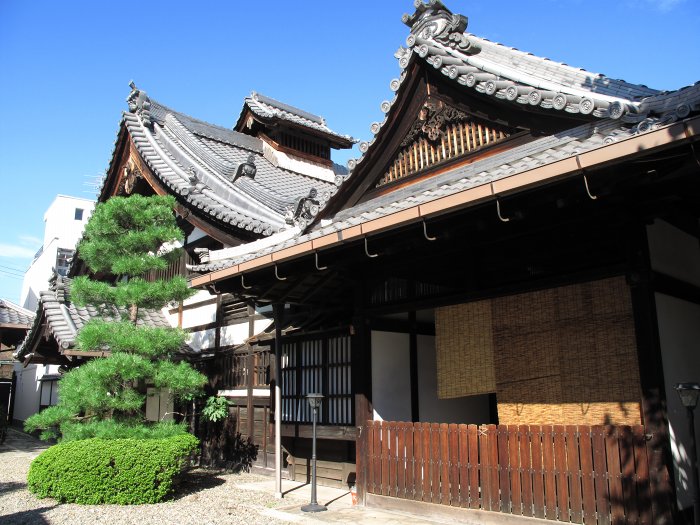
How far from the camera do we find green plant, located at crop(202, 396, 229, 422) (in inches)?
490

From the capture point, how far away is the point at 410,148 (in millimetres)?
8719

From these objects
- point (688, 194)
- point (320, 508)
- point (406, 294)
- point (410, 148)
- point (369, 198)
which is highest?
point (410, 148)

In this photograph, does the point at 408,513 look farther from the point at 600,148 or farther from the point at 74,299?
the point at 74,299

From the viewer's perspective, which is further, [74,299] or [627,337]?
[74,299]

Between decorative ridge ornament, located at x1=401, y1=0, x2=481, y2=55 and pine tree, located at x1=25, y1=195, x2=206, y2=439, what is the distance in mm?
5622

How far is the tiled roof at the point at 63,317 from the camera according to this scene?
1316 centimetres

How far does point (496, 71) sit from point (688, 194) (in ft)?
9.65

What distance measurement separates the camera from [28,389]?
90.5ft

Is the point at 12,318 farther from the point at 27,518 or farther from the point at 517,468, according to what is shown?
the point at 517,468

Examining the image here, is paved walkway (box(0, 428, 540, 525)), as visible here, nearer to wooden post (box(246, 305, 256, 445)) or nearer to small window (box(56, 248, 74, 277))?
wooden post (box(246, 305, 256, 445))

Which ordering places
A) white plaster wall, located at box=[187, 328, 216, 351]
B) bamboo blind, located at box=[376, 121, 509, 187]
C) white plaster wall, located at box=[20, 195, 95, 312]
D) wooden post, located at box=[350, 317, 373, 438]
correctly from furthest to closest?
white plaster wall, located at box=[20, 195, 95, 312] < white plaster wall, located at box=[187, 328, 216, 351] < wooden post, located at box=[350, 317, 373, 438] < bamboo blind, located at box=[376, 121, 509, 187]

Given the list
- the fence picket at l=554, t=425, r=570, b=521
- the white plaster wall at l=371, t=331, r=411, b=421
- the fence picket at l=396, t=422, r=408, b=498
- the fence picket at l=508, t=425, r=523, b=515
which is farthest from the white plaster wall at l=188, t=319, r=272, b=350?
the fence picket at l=554, t=425, r=570, b=521

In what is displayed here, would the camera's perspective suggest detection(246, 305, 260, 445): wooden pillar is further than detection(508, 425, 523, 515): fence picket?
Yes

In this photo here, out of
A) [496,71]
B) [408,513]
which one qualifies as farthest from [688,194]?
[408,513]
